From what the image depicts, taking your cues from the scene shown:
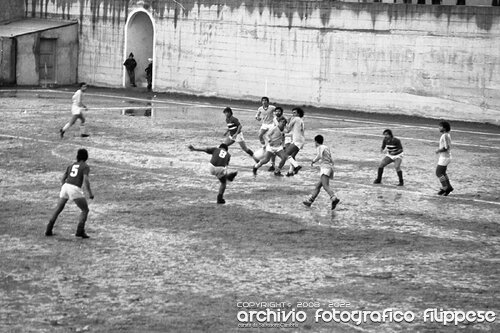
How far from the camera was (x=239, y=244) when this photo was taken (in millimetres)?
17469

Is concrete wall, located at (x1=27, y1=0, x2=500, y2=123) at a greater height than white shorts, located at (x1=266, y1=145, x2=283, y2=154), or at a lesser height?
greater

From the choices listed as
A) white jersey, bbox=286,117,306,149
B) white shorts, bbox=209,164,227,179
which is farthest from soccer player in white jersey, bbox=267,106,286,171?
white shorts, bbox=209,164,227,179

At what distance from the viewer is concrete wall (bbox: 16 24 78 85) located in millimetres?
46594

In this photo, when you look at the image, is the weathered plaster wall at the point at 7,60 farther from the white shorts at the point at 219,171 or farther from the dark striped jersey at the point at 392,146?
the white shorts at the point at 219,171

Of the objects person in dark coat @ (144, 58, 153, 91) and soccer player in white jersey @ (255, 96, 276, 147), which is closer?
soccer player in white jersey @ (255, 96, 276, 147)

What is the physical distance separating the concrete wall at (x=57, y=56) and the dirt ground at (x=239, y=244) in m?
16.3

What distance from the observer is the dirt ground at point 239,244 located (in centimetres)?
1348

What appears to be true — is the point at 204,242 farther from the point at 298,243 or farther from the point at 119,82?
the point at 119,82

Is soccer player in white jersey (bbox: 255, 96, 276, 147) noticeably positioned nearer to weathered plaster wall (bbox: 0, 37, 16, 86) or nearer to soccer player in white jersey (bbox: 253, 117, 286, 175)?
soccer player in white jersey (bbox: 253, 117, 286, 175)

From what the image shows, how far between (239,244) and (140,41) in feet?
104

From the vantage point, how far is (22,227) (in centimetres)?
1827

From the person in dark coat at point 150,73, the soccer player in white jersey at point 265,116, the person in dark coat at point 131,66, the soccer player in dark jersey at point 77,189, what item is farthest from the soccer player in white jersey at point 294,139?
the person in dark coat at point 131,66

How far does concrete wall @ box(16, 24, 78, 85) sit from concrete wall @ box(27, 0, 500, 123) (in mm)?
526

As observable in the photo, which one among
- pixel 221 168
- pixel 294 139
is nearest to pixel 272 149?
pixel 294 139
